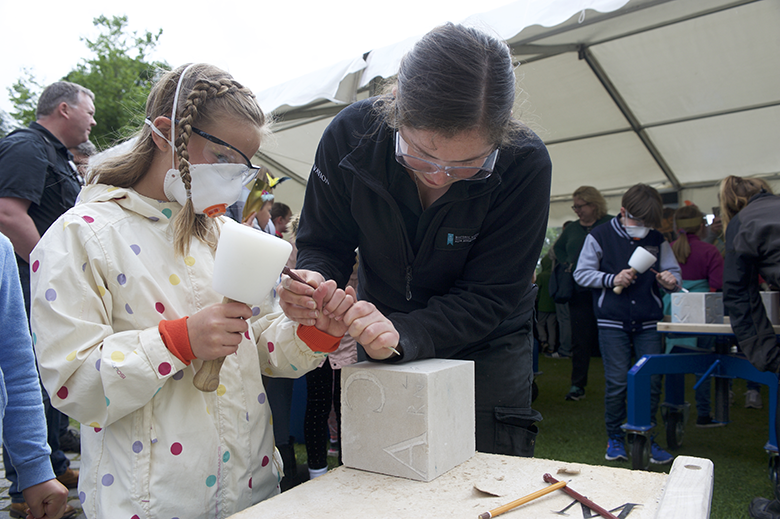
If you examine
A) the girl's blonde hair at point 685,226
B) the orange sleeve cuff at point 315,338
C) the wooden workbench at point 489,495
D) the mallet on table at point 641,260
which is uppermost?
Result: the girl's blonde hair at point 685,226

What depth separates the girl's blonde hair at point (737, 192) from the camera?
3.34m

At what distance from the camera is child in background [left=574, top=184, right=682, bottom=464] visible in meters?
3.88

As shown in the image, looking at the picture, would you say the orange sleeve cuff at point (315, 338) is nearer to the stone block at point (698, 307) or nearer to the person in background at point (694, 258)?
the stone block at point (698, 307)

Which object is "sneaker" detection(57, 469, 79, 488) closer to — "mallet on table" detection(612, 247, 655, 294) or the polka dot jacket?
the polka dot jacket

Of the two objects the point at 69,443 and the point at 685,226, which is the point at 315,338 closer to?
the point at 69,443

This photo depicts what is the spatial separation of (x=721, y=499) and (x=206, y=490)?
3.03 meters

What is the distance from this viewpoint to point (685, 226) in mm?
4848

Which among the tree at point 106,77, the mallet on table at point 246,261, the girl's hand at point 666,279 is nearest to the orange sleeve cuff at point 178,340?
the mallet on table at point 246,261

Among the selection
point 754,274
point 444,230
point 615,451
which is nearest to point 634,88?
point 754,274

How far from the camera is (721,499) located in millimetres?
3105

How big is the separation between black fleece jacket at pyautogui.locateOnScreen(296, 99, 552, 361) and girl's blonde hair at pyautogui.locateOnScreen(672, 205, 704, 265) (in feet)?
12.4

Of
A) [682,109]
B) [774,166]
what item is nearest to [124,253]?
[682,109]

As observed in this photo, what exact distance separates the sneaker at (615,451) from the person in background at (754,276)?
3.11 ft

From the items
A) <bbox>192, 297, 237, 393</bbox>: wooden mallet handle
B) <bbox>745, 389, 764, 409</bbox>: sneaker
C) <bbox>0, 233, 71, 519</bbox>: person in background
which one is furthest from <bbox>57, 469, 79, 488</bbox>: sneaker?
<bbox>745, 389, 764, 409</bbox>: sneaker
